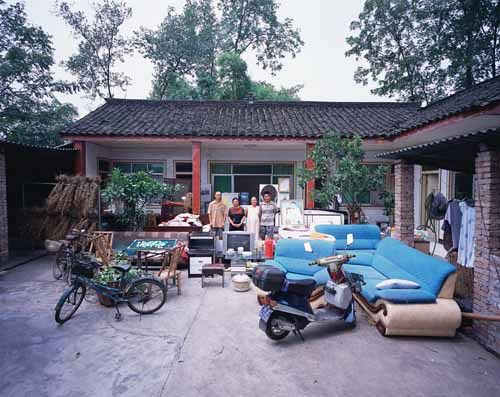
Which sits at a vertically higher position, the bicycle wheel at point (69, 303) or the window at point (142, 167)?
the window at point (142, 167)

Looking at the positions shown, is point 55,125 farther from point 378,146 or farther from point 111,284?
point 378,146

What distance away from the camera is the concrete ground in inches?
112

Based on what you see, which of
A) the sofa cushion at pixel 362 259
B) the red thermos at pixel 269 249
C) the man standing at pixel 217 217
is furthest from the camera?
the man standing at pixel 217 217

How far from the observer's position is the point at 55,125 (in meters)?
14.3

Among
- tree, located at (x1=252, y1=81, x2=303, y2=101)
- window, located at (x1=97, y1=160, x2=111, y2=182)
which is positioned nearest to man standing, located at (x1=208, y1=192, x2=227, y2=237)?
window, located at (x1=97, y1=160, x2=111, y2=182)

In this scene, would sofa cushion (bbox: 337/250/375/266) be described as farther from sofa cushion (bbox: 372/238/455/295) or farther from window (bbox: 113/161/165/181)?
window (bbox: 113/161/165/181)

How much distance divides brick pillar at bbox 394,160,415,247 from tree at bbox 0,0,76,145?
14.5 metres

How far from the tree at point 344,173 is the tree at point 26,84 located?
40.2 feet

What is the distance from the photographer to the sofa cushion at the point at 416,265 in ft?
12.5

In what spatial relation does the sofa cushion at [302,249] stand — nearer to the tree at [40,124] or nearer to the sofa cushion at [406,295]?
the sofa cushion at [406,295]

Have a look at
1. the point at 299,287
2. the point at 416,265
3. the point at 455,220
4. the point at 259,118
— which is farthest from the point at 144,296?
the point at 259,118

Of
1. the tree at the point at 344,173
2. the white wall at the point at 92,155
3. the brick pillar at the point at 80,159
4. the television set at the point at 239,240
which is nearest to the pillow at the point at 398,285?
the television set at the point at 239,240

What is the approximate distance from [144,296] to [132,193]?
3771mm

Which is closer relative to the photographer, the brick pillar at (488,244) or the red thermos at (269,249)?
the brick pillar at (488,244)
